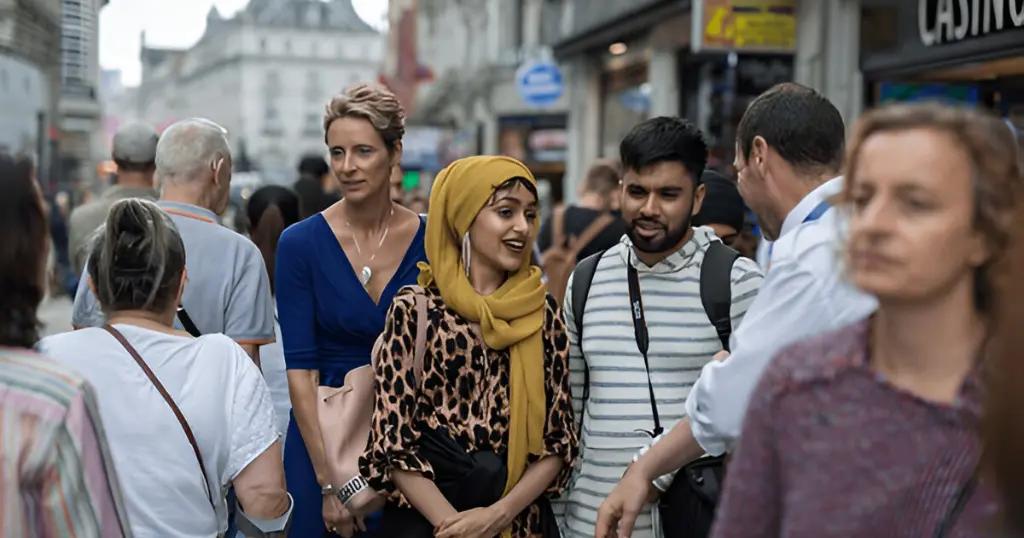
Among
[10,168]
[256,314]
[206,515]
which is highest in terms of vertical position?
[10,168]

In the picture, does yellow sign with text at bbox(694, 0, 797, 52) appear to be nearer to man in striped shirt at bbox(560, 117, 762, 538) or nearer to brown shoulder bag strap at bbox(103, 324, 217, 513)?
man in striped shirt at bbox(560, 117, 762, 538)

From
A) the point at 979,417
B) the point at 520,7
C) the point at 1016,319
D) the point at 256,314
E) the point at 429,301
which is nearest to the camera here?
the point at 1016,319

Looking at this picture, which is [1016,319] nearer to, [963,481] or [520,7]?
[963,481]

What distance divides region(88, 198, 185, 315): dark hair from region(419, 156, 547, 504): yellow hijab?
2.65 ft

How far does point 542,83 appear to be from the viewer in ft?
84.3

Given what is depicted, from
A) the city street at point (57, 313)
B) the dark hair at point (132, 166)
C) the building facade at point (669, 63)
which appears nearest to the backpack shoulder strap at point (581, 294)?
the dark hair at point (132, 166)

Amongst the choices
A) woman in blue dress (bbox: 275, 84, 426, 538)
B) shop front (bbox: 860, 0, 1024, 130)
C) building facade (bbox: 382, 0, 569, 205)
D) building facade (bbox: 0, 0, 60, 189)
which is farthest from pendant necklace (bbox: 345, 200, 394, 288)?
building facade (bbox: 382, 0, 569, 205)

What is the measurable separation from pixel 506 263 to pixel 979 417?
6.98 feet

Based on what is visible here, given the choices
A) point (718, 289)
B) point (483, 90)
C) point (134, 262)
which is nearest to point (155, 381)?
point (134, 262)

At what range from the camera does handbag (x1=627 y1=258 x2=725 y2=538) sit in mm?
3668

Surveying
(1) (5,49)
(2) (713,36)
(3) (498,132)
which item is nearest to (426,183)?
(3) (498,132)

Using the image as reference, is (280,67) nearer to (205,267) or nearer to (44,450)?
(205,267)

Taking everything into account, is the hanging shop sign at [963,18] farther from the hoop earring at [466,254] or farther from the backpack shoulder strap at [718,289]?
the hoop earring at [466,254]

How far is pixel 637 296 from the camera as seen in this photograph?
13.1ft
